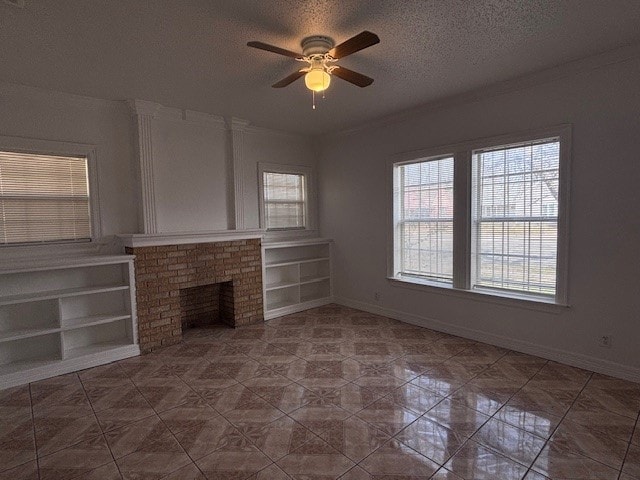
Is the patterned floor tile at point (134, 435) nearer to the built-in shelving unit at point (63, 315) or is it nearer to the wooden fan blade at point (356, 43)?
the built-in shelving unit at point (63, 315)

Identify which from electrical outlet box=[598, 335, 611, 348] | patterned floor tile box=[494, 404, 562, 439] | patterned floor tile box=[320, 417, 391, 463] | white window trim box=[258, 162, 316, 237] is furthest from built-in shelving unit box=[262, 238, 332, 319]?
electrical outlet box=[598, 335, 611, 348]

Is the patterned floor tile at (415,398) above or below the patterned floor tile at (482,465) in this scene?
above

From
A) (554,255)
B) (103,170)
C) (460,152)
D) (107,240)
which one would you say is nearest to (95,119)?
(103,170)

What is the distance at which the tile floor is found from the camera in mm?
2154

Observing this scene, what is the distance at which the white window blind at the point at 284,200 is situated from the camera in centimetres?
562

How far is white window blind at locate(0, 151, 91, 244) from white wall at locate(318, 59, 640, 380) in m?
4.09

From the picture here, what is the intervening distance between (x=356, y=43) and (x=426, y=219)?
111 inches

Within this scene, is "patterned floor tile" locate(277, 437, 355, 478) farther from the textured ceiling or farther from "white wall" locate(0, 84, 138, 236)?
"white wall" locate(0, 84, 138, 236)

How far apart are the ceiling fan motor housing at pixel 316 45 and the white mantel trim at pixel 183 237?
2596 mm

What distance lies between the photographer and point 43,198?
12.2ft

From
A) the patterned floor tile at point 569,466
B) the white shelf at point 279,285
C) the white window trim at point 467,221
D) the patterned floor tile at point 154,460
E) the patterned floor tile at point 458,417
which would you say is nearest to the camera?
the patterned floor tile at point 569,466

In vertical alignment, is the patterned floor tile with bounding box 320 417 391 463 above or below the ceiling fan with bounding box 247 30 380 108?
below

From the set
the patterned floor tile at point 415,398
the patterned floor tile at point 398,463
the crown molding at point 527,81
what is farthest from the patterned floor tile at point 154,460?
the crown molding at point 527,81

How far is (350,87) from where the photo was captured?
3758mm
